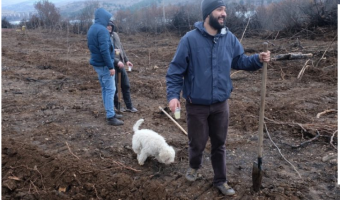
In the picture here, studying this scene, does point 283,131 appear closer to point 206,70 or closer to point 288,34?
point 206,70

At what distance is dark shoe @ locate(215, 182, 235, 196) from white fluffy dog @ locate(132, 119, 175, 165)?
72 cm

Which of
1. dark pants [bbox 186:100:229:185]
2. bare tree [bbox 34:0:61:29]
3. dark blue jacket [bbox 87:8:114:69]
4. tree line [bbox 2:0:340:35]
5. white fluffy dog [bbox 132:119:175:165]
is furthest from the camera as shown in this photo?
bare tree [bbox 34:0:61:29]

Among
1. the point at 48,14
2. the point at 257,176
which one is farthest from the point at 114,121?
the point at 48,14

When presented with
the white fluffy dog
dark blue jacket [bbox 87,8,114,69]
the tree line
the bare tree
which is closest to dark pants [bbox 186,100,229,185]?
the white fluffy dog

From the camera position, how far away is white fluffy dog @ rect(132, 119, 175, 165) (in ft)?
12.6

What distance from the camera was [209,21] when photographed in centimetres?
292

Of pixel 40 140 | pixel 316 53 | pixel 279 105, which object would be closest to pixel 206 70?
pixel 40 140

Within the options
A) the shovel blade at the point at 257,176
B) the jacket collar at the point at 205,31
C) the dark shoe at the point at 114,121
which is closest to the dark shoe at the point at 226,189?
the shovel blade at the point at 257,176

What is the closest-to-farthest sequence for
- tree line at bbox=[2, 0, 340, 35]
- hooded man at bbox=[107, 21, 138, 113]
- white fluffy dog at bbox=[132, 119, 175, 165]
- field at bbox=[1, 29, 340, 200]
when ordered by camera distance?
field at bbox=[1, 29, 340, 200] → white fluffy dog at bbox=[132, 119, 175, 165] → hooded man at bbox=[107, 21, 138, 113] → tree line at bbox=[2, 0, 340, 35]

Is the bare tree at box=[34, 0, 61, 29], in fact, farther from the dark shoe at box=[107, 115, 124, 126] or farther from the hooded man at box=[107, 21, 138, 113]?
the dark shoe at box=[107, 115, 124, 126]

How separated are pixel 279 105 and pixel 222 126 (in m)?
3.67

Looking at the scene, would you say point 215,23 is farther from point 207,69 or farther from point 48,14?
point 48,14

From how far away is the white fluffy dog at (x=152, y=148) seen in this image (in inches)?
151

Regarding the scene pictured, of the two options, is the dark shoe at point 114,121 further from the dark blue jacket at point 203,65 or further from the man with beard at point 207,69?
the dark blue jacket at point 203,65
